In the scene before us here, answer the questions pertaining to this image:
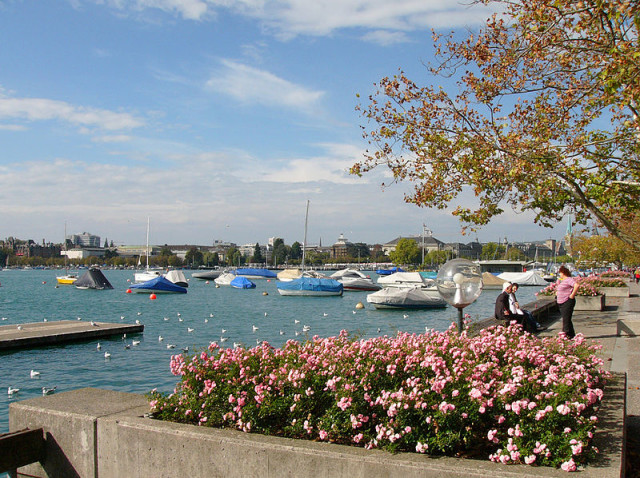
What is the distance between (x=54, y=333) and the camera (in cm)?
2377

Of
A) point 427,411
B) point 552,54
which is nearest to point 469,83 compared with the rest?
point 552,54

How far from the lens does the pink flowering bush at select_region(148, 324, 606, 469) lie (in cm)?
497

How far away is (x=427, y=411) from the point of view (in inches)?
205

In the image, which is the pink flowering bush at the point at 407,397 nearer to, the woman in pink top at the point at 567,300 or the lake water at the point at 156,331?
the lake water at the point at 156,331

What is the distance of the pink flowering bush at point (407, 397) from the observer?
A: 4.97 m

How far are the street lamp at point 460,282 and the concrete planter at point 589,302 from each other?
17.2 m

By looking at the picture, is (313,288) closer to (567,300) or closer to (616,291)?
(616,291)

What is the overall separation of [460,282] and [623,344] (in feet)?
22.1

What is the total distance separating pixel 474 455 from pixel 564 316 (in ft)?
36.5

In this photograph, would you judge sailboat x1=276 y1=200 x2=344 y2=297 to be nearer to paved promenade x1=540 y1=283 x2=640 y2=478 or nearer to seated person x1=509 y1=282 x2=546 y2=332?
paved promenade x1=540 y1=283 x2=640 y2=478

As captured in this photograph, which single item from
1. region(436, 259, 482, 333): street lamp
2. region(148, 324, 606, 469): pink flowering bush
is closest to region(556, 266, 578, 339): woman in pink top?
region(436, 259, 482, 333): street lamp

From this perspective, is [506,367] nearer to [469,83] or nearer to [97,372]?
[469,83]

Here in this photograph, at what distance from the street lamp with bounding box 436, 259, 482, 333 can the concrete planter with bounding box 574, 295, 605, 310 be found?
17.2 meters

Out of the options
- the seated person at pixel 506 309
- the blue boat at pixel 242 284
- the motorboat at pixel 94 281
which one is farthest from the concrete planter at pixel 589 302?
the blue boat at pixel 242 284
